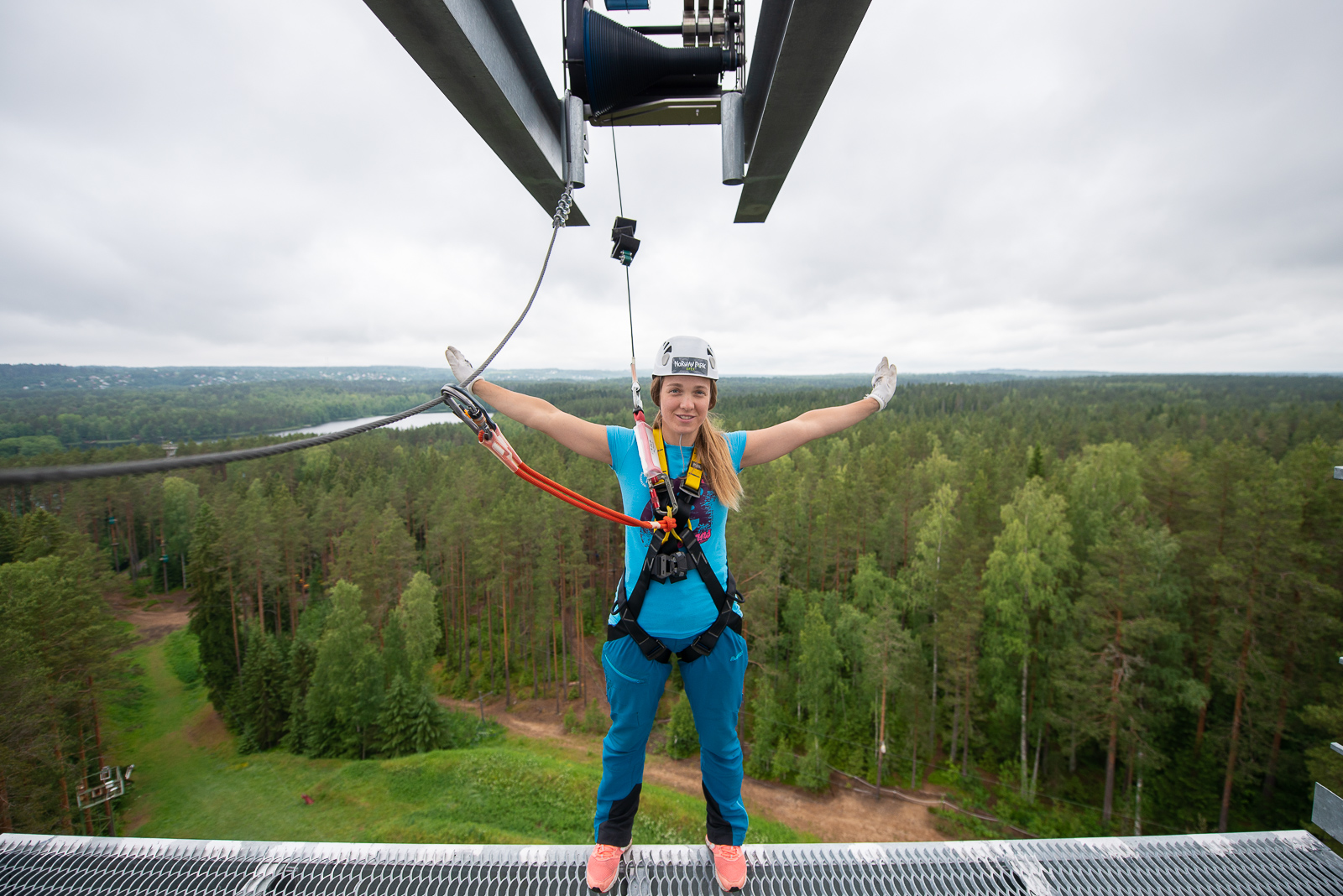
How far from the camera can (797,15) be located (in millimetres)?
1547

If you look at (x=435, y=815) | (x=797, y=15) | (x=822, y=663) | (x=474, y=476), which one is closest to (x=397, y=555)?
(x=474, y=476)

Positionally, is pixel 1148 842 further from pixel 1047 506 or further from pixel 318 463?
pixel 318 463

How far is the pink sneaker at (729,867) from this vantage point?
269 centimetres

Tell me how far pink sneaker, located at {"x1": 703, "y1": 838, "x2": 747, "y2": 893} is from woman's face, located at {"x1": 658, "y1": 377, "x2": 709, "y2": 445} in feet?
7.24

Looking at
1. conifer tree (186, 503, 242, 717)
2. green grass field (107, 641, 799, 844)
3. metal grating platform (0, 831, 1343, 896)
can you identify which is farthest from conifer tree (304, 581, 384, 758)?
metal grating platform (0, 831, 1343, 896)

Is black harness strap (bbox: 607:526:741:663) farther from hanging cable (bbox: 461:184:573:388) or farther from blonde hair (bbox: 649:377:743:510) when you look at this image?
hanging cable (bbox: 461:184:573:388)

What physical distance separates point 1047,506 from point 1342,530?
7864mm

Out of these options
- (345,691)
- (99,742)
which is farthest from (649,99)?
(345,691)

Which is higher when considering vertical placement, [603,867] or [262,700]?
[603,867]

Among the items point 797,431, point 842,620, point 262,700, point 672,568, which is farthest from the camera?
point 842,620

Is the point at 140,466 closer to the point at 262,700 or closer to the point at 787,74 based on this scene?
the point at 787,74

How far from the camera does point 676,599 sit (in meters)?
2.65

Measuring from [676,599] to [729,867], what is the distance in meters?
1.43

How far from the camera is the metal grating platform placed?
9.04 ft
